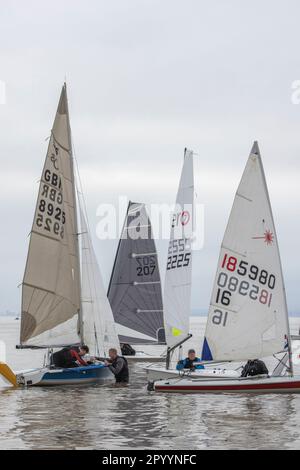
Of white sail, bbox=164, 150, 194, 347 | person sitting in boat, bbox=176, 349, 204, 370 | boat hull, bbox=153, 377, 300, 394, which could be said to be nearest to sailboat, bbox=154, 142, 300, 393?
person sitting in boat, bbox=176, 349, 204, 370

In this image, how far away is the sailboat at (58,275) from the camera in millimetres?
34312

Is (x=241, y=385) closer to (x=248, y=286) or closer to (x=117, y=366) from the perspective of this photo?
(x=248, y=286)

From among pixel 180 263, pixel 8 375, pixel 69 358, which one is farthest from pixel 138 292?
pixel 69 358

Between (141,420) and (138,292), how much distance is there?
25804 mm

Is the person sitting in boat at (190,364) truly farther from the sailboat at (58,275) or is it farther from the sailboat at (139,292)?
the sailboat at (139,292)

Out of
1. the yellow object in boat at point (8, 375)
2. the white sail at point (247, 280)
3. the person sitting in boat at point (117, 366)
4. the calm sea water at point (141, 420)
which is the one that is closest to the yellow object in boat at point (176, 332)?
the person sitting in boat at point (117, 366)

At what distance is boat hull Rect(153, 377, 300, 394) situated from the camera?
93.1 ft

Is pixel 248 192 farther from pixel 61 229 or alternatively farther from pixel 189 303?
pixel 61 229

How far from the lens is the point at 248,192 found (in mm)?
30047

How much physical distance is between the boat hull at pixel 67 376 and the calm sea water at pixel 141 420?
39 centimetres
